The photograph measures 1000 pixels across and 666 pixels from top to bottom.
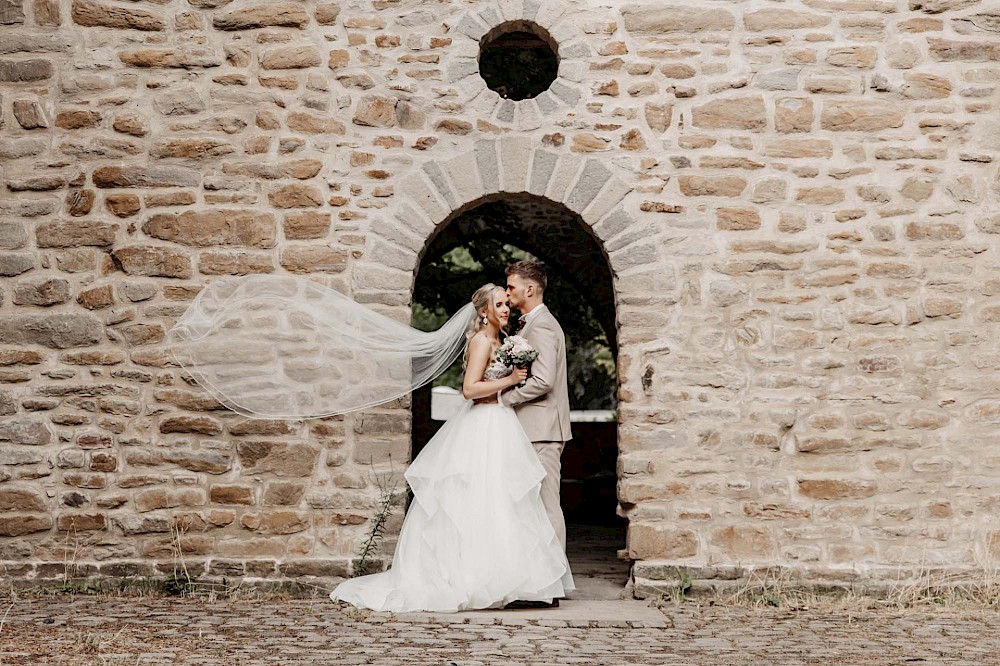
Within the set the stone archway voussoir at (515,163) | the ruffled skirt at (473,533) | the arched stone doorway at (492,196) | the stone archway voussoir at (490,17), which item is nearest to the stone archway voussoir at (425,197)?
the arched stone doorway at (492,196)

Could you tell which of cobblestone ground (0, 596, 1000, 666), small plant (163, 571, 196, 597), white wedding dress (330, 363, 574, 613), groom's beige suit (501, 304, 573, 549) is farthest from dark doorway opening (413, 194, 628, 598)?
small plant (163, 571, 196, 597)

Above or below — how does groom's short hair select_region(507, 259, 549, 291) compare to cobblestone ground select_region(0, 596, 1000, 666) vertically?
above

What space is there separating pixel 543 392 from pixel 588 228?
1083 millimetres

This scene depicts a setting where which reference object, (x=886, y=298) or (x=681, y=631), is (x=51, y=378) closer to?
(x=681, y=631)

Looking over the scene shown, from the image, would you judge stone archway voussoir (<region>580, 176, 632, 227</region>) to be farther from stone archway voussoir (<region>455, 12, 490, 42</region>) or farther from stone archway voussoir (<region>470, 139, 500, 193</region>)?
stone archway voussoir (<region>455, 12, 490, 42</region>)

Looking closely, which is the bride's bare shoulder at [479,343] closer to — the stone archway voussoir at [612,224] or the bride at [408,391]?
the bride at [408,391]

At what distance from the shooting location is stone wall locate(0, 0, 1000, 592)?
5.95 meters

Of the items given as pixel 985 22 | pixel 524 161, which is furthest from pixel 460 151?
pixel 985 22

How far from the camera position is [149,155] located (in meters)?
6.10

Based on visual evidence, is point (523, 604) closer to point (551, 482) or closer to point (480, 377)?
point (551, 482)

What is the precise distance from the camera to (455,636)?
4.81 meters

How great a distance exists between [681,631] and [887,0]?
4.00 m

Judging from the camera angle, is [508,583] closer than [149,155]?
Yes

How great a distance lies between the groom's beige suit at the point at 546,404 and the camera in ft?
19.0
